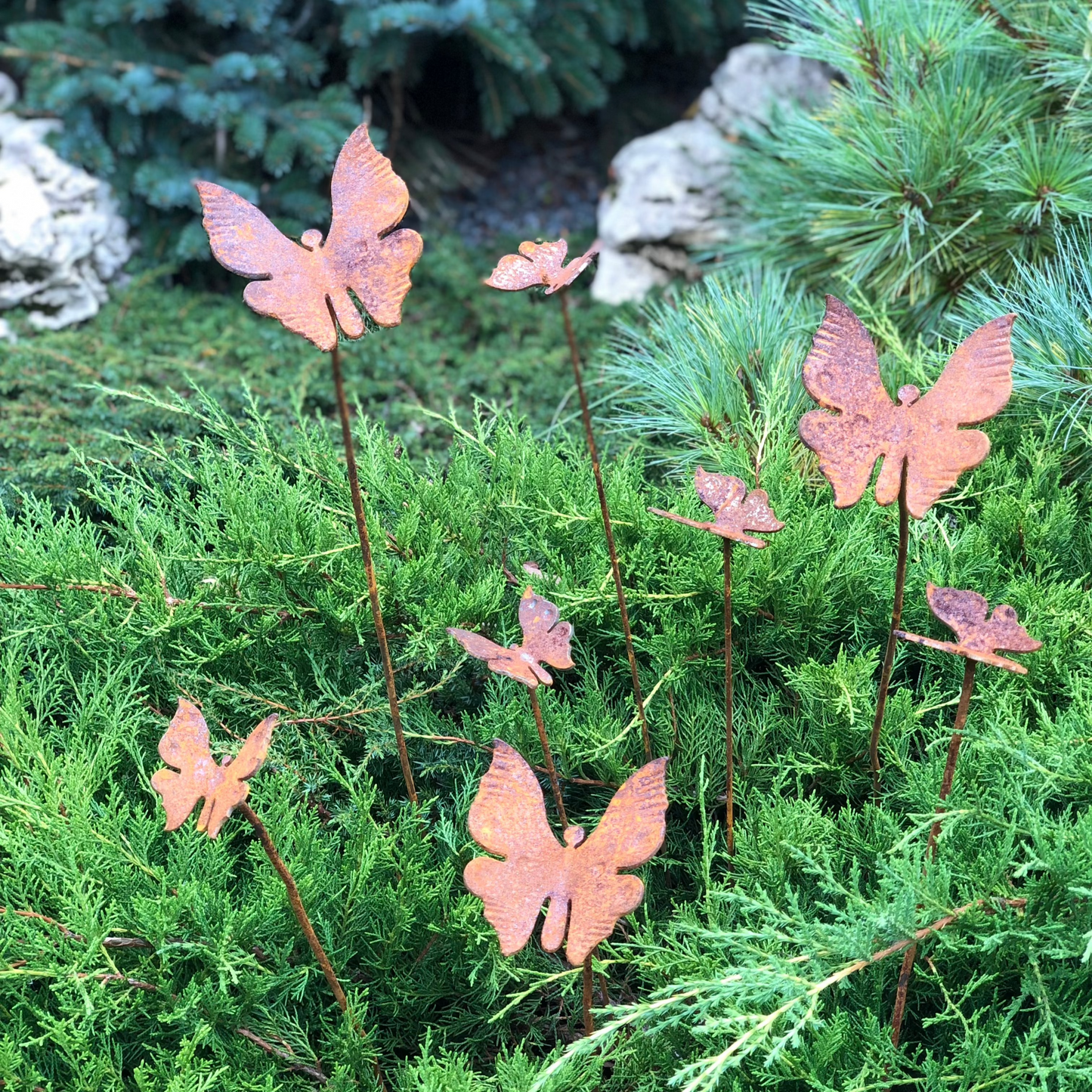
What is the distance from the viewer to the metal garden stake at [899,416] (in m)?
0.88

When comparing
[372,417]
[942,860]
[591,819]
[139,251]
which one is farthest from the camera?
[139,251]

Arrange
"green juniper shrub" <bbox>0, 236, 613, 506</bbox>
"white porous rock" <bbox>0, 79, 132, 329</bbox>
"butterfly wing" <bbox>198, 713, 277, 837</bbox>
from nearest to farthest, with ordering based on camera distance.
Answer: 1. "butterfly wing" <bbox>198, 713, 277, 837</bbox>
2. "green juniper shrub" <bbox>0, 236, 613, 506</bbox>
3. "white porous rock" <bbox>0, 79, 132, 329</bbox>

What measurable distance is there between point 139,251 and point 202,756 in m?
2.32

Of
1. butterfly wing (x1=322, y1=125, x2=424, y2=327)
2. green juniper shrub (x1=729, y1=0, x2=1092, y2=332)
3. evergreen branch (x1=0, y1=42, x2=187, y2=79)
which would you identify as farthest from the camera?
evergreen branch (x1=0, y1=42, x2=187, y2=79)

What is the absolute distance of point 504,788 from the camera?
0.92 m

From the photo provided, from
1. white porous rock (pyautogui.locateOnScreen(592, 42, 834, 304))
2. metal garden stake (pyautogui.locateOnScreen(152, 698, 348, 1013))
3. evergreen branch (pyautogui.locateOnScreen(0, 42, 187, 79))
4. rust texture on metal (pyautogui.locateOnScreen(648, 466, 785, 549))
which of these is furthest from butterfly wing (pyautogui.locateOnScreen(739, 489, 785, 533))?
evergreen branch (pyautogui.locateOnScreen(0, 42, 187, 79))

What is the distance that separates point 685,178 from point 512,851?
7.33ft

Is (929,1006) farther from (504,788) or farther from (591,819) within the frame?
(504,788)

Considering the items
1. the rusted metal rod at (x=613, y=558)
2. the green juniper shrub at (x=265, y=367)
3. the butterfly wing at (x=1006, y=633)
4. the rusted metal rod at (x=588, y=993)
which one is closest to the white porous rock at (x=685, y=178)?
the green juniper shrub at (x=265, y=367)

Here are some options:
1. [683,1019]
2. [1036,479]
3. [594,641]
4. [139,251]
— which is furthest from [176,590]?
[139,251]

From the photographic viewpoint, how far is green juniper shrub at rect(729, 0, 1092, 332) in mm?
1845

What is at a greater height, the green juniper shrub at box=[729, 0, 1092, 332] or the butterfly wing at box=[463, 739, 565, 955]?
the green juniper shrub at box=[729, 0, 1092, 332]

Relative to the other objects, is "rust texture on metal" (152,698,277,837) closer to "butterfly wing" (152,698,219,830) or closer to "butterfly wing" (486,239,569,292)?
"butterfly wing" (152,698,219,830)

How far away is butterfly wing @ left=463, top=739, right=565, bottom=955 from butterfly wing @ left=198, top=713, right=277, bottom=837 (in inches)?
7.2
